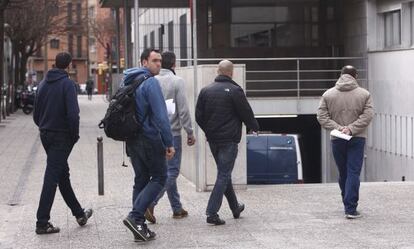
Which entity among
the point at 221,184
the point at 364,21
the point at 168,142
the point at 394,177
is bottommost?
the point at 394,177

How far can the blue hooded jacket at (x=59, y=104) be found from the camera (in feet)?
27.8

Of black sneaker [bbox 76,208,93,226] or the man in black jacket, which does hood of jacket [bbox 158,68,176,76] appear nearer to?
the man in black jacket

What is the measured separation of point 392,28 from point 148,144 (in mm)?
14840

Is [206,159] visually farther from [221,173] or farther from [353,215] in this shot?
[353,215]

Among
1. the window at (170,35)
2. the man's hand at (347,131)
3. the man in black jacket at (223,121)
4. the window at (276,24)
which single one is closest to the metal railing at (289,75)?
the window at (276,24)

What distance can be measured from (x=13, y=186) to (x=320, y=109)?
574cm

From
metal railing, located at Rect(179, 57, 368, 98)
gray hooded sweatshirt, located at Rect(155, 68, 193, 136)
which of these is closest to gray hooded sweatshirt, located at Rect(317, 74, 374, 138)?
gray hooded sweatshirt, located at Rect(155, 68, 193, 136)

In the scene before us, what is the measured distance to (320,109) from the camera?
9.55 m

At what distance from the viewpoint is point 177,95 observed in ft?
30.8

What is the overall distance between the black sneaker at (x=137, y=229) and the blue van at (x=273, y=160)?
11.1 m

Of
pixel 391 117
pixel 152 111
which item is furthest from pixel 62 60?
pixel 391 117

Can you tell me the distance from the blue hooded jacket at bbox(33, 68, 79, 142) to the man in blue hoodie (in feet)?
2.26

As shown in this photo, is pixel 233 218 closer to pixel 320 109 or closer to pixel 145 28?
pixel 320 109

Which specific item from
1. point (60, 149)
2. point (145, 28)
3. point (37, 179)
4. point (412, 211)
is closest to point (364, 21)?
point (37, 179)
